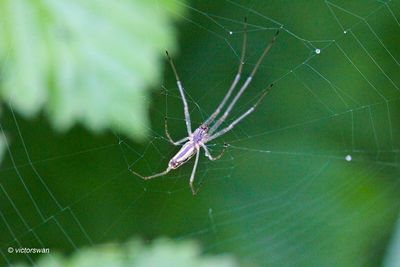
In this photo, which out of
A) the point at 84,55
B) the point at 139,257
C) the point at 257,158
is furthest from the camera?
the point at 257,158

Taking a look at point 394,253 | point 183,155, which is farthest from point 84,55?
point 394,253

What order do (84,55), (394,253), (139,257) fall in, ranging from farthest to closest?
1. (394,253)
2. (139,257)
3. (84,55)

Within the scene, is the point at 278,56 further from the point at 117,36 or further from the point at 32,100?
the point at 32,100

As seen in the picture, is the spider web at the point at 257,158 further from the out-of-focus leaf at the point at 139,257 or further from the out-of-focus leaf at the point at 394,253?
the out-of-focus leaf at the point at 139,257

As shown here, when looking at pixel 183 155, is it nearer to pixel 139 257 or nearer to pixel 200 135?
pixel 200 135

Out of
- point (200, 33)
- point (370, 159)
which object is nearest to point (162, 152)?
point (200, 33)

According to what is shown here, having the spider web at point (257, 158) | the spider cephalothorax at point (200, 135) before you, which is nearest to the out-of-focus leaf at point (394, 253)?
the spider web at point (257, 158)

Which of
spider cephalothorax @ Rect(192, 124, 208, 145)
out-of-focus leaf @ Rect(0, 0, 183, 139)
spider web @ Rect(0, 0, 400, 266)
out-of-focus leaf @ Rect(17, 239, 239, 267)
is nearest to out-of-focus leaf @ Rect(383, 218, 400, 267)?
spider web @ Rect(0, 0, 400, 266)
